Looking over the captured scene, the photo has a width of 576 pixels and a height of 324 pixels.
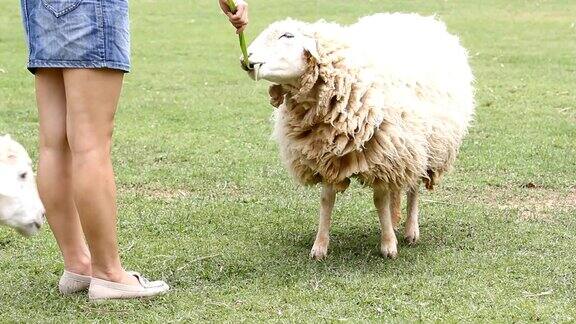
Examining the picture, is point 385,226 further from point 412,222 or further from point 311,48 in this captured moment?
point 311,48

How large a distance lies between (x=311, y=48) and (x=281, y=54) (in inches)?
5.7

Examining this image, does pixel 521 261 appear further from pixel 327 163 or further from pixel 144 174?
pixel 144 174

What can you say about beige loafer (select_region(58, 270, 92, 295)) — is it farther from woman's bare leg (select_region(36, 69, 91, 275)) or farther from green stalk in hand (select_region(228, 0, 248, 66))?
green stalk in hand (select_region(228, 0, 248, 66))

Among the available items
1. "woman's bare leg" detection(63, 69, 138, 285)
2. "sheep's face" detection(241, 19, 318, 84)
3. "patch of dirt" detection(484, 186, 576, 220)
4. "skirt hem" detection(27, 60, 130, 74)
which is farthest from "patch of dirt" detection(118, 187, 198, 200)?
"skirt hem" detection(27, 60, 130, 74)

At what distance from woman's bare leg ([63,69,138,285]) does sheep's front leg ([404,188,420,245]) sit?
5.85 ft

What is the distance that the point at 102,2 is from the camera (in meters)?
3.52

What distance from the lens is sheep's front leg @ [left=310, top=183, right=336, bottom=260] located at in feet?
15.1

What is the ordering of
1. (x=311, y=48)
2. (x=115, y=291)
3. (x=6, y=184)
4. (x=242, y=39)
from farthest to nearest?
(x=311, y=48) < (x=242, y=39) < (x=115, y=291) < (x=6, y=184)

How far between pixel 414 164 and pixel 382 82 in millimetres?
423

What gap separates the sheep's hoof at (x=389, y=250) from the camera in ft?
15.2

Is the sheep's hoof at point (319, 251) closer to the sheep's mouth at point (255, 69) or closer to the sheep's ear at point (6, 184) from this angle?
the sheep's mouth at point (255, 69)

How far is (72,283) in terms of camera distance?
12.8ft

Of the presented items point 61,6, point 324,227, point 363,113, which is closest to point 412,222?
point 324,227

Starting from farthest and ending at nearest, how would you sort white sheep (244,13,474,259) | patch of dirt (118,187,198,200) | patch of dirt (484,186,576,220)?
patch of dirt (118,187,198,200)
patch of dirt (484,186,576,220)
white sheep (244,13,474,259)
